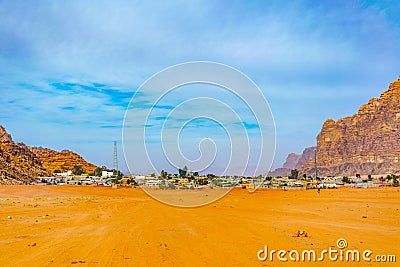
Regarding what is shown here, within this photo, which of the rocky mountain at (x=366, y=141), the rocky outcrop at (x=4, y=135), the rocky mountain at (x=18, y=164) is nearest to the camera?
the rocky mountain at (x=18, y=164)

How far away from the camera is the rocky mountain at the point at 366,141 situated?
13862 cm

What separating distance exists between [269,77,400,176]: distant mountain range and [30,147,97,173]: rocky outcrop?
92046 mm

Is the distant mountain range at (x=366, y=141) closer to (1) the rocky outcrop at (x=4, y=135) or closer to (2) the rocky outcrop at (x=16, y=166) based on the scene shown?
(2) the rocky outcrop at (x=16, y=166)

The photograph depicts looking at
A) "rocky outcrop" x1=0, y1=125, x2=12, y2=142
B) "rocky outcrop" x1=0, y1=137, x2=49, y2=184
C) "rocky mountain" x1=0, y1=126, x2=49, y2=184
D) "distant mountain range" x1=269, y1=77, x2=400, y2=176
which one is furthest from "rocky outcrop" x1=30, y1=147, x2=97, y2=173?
"distant mountain range" x1=269, y1=77, x2=400, y2=176

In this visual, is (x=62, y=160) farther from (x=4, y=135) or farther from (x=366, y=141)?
(x=366, y=141)

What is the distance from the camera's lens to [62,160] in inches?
5084

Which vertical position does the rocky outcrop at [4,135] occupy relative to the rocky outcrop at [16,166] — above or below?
above

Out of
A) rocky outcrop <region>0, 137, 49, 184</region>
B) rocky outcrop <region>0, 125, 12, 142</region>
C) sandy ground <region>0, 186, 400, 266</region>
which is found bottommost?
sandy ground <region>0, 186, 400, 266</region>

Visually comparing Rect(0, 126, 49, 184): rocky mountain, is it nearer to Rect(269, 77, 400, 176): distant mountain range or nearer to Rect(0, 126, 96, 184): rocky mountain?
Rect(0, 126, 96, 184): rocky mountain

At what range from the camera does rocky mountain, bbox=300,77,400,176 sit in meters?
139

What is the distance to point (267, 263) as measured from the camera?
9273mm

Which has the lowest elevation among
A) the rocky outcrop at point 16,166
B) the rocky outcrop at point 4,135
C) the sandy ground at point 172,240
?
the sandy ground at point 172,240

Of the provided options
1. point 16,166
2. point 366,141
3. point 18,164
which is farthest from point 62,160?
point 366,141

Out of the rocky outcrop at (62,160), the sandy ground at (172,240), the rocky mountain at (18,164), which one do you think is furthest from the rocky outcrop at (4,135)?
the sandy ground at (172,240)
